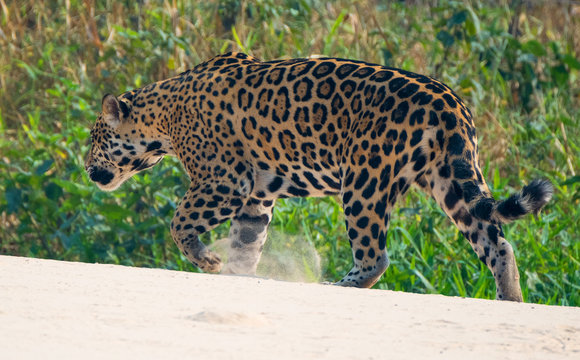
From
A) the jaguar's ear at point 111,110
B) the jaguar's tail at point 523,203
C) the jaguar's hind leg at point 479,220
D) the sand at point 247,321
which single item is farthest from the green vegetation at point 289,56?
the sand at point 247,321

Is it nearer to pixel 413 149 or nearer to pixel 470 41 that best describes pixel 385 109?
pixel 413 149

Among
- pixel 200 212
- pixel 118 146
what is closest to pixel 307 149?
pixel 200 212

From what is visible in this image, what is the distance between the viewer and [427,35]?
9117 millimetres

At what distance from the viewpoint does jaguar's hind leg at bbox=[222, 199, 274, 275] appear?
225 inches

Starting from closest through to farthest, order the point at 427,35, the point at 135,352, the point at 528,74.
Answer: the point at 135,352 < the point at 528,74 < the point at 427,35

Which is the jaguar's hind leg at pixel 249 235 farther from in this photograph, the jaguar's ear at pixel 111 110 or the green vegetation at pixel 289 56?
the jaguar's ear at pixel 111 110

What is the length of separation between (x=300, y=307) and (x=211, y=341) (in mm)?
736

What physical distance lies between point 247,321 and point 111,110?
287 centimetres

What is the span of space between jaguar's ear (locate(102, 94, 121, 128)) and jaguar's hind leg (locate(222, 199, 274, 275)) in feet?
3.02

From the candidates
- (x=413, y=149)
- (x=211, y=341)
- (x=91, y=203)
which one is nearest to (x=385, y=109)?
(x=413, y=149)

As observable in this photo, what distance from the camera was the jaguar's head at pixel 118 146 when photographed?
5.88 metres

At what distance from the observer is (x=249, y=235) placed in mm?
5715

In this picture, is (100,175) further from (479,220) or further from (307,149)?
(479,220)

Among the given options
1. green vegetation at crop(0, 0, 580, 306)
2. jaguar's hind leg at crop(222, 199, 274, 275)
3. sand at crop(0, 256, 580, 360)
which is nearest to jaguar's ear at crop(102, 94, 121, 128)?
green vegetation at crop(0, 0, 580, 306)
